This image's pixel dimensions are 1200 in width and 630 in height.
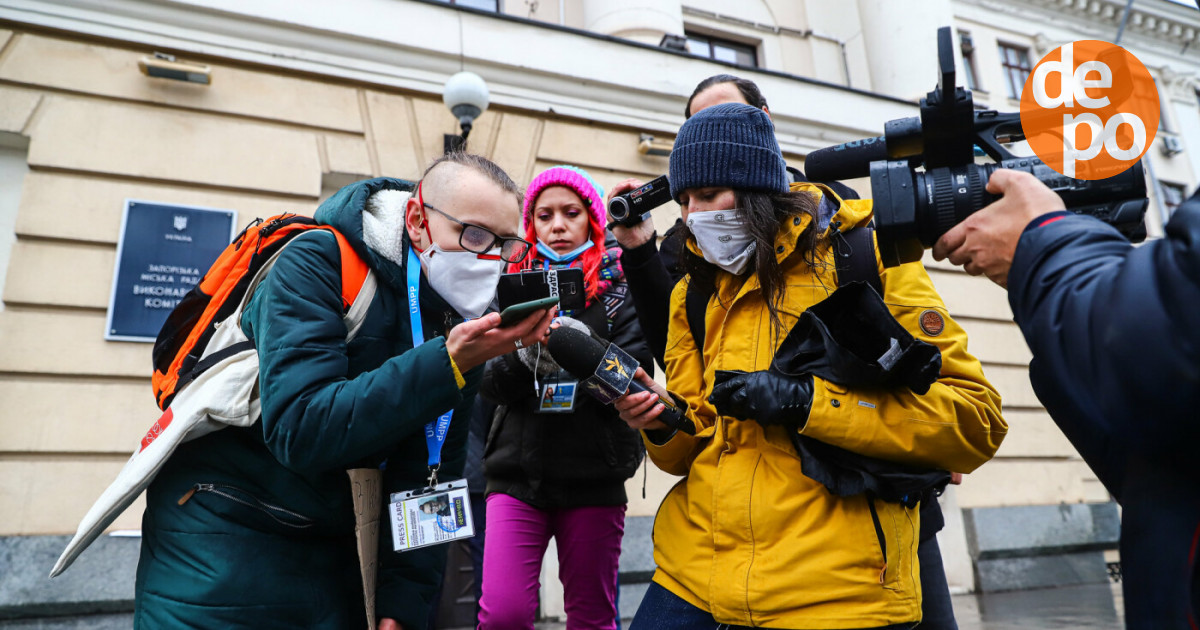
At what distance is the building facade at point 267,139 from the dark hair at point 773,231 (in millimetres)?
4114

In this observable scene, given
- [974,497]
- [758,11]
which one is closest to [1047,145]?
[974,497]

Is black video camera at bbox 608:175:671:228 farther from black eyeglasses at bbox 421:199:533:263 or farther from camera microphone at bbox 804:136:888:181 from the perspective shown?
camera microphone at bbox 804:136:888:181

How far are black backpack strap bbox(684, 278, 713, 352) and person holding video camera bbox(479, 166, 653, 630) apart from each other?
0.63 m

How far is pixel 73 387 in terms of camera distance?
4625 mm

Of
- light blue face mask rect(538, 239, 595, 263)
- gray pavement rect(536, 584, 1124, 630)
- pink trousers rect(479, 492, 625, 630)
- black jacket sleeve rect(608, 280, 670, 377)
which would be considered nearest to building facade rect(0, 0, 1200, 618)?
gray pavement rect(536, 584, 1124, 630)

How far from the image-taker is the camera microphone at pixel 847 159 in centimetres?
152

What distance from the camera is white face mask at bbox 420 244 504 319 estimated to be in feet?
6.18

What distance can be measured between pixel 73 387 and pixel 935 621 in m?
5.05

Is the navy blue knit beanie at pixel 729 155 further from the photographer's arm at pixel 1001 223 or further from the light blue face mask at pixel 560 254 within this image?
the light blue face mask at pixel 560 254

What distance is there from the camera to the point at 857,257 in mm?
1728

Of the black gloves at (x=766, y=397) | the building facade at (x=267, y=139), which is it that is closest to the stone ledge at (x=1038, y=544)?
the building facade at (x=267, y=139)

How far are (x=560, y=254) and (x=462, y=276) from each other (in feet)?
3.36

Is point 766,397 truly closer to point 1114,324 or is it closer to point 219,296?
point 1114,324

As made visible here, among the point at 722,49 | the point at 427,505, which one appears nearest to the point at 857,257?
the point at 427,505
